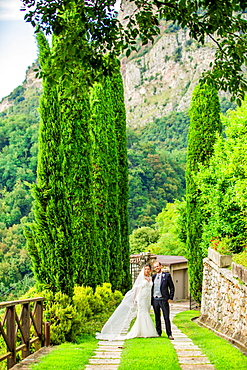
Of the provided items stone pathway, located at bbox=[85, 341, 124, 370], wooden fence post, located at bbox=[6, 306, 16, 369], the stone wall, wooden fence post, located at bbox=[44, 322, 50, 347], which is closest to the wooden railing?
wooden fence post, located at bbox=[6, 306, 16, 369]

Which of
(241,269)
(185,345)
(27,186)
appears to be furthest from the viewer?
(27,186)

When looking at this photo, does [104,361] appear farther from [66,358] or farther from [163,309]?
[163,309]

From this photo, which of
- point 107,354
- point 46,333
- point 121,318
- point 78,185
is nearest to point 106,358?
point 107,354

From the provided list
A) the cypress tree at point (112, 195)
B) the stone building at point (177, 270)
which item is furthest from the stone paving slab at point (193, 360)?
the stone building at point (177, 270)

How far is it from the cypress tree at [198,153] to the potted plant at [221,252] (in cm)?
177

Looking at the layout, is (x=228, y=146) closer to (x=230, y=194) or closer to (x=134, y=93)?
(x=230, y=194)

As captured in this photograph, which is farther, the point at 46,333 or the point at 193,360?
the point at 46,333

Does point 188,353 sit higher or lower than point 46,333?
lower

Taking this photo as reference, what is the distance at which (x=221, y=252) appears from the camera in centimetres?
1336

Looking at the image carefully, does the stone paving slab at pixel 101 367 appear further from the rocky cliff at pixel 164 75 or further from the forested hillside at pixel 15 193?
the rocky cliff at pixel 164 75

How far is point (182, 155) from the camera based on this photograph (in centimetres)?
6238

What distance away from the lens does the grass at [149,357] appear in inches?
244

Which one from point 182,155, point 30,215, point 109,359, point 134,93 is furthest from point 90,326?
point 134,93

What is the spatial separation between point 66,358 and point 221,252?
798 cm
